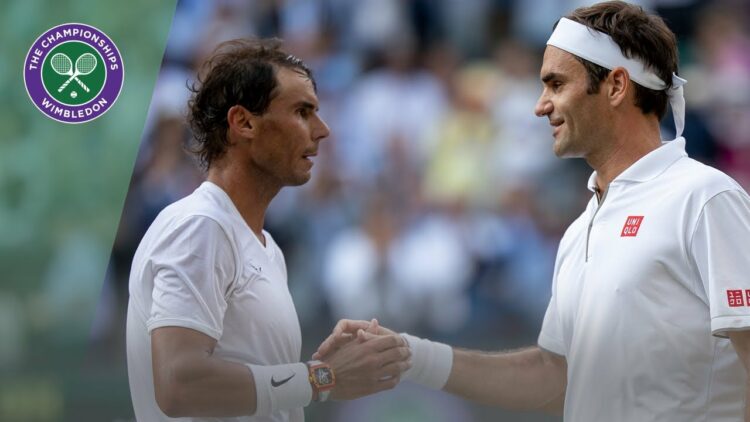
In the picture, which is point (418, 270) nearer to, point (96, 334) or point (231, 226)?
point (96, 334)

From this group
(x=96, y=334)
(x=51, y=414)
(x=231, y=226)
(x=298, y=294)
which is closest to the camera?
(x=231, y=226)

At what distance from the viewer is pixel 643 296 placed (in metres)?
2.67

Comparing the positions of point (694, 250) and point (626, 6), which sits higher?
point (626, 6)

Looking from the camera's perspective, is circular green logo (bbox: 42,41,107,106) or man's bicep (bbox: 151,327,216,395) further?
circular green logo (bbox: 42,41,107,106)

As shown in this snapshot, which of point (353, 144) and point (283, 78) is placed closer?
point (283, 78)

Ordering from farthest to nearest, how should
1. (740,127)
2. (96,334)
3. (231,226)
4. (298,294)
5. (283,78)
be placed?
(740,127) → (298,294) → (96,334) → (283,78) → (231,226)

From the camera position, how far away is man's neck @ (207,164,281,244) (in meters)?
2.91

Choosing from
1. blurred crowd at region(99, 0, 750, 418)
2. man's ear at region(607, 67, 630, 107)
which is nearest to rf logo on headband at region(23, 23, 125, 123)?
man's ear at region(607, 67, 630, 107)

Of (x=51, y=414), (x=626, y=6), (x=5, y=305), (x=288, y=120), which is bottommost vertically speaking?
(x=51, y=414)

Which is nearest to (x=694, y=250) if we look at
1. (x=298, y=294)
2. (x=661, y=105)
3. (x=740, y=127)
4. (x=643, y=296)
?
(x=643, y=296)

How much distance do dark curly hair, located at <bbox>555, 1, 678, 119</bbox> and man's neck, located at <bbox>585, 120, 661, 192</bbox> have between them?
1.9 inches

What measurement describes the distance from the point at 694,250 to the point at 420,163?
4.05m

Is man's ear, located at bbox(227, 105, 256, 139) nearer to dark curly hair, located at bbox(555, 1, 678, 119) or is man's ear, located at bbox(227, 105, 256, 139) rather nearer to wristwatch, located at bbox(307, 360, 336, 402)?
wristwatch, located at bbox(307, 360, 336, 402)

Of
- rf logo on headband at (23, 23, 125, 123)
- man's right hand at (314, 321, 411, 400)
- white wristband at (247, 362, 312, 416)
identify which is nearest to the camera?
white wristband at (247, 362, 312, 416)
